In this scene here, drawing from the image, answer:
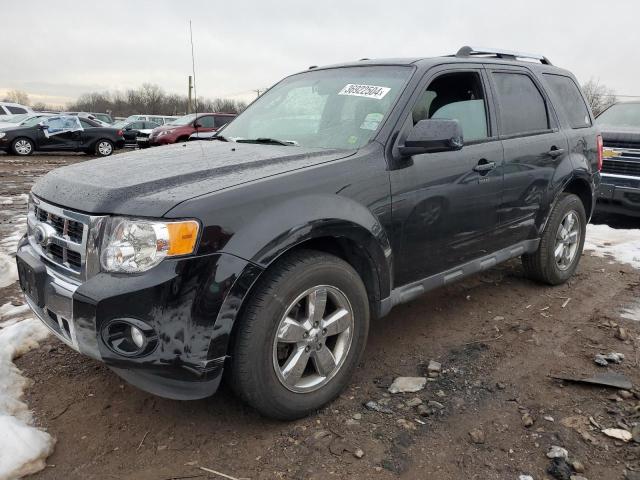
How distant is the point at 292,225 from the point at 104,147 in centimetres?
1721

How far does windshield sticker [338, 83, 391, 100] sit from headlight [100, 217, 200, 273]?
1588 mm

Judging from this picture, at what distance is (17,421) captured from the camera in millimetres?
2506

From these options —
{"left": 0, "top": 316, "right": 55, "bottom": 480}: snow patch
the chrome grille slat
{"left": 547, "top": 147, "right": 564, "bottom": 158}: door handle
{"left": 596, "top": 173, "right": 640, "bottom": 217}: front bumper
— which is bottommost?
{"left": 0, "top": 316, "right": 55, "bottom": 480}: snow patch

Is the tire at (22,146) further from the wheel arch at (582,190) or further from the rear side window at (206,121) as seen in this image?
the wheel arch at (582,190)

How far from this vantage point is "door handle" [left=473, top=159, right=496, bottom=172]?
3341 millimetres

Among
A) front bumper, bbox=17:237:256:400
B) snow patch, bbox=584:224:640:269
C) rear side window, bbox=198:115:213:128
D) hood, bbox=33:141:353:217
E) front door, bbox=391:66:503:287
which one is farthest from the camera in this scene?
rear side window, bbox=198:115:213:128

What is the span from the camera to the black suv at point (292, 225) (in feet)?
6.95

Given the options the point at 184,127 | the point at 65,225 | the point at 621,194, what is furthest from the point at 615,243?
the point at 184,127

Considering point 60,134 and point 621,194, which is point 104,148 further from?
point 621,194

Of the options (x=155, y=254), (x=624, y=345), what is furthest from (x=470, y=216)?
(x=155, y=254)

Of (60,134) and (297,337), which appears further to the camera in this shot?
(60,134)

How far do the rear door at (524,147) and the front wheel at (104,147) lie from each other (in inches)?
633

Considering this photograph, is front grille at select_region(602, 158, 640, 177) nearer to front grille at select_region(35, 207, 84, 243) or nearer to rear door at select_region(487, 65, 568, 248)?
rear door at select_region(487, 65, 568, 248)

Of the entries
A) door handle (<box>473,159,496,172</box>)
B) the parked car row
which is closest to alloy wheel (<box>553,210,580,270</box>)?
door handle (<box>473,159,496,172</box>)
